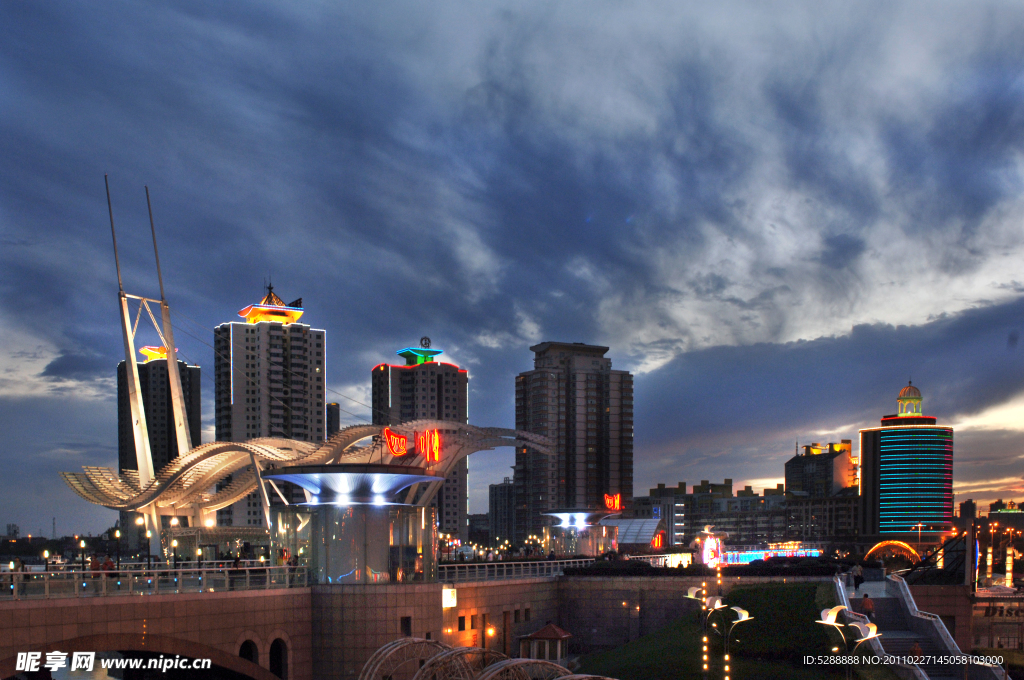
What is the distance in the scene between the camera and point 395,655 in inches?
1194

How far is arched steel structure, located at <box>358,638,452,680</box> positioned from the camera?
87.3ft

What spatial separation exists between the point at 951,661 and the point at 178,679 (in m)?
25.3

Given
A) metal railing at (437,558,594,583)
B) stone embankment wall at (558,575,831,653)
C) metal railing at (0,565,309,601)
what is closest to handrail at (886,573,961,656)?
stone embankment wall at (558,575,831,653)

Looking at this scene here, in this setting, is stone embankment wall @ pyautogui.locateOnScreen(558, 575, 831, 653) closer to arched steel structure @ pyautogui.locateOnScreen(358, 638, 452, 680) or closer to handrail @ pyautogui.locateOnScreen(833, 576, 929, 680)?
handrail @ pyautogui.locateOnScreen(833, 576, 929, 680)

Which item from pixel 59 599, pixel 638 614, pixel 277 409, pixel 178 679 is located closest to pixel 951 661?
pixel 638 614

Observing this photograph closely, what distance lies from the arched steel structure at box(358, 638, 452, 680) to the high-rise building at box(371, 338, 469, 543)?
147842 mm

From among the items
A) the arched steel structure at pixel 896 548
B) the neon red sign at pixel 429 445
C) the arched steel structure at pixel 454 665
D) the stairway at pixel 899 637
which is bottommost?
the arched steel structure at pixel 896 548

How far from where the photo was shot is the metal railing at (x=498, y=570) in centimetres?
4206

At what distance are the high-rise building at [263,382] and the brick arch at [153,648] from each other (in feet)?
359

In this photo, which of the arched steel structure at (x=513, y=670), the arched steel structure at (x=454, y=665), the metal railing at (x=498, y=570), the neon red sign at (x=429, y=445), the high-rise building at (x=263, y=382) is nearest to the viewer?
the arched steel structure at (x=513, y=670)

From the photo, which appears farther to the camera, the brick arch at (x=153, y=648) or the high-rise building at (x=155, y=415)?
the high-rise building at (x=155, y=415)

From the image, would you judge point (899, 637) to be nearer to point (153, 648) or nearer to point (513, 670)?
point (513, 670)

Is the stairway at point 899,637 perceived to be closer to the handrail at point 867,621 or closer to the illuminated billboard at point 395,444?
the handrail at point 867,621

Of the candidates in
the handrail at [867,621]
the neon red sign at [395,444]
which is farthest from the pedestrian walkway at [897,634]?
the neon red sign at [395,444]
